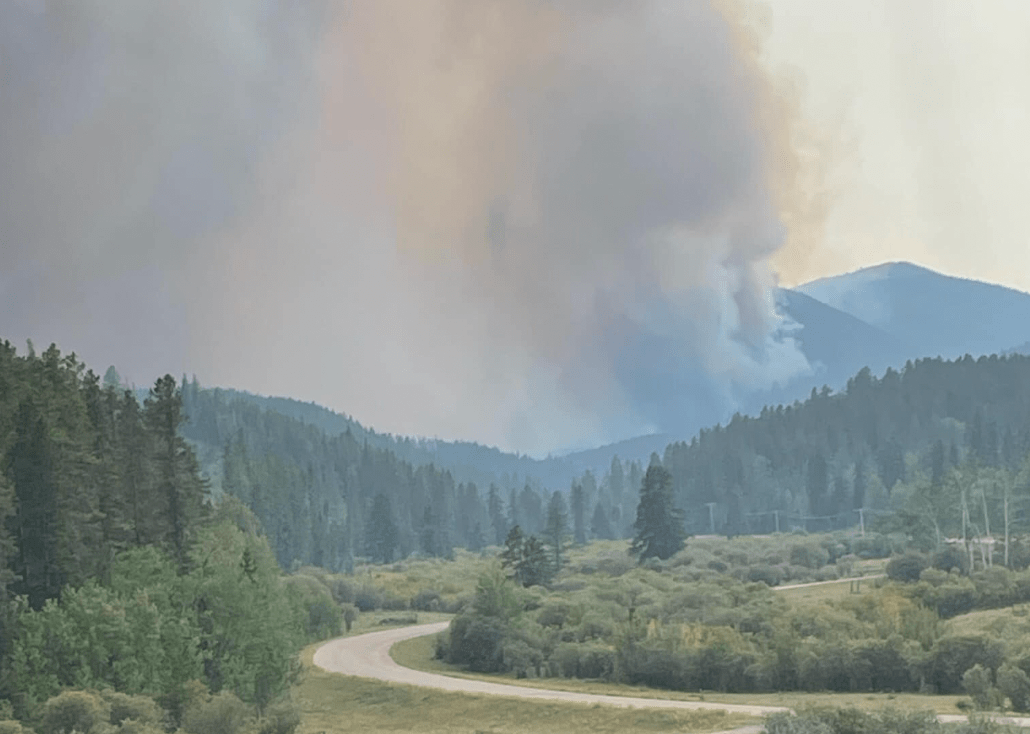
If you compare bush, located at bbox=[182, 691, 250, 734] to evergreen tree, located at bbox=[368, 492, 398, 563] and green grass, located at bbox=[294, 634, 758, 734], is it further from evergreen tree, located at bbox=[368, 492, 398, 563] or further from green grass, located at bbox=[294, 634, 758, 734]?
evergreen tree, located at bbox=[368, 492, 398, 563]

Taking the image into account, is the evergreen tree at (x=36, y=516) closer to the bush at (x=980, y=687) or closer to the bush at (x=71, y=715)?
the bush at (x=71, y=715)

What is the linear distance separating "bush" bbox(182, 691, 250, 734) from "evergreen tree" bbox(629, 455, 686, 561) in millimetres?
86630

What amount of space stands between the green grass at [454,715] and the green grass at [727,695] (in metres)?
4.90

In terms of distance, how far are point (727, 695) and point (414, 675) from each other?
1896cm

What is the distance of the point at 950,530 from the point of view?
404 feet

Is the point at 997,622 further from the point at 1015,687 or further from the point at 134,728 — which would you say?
the point at 134,728

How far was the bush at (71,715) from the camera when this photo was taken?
37844mm

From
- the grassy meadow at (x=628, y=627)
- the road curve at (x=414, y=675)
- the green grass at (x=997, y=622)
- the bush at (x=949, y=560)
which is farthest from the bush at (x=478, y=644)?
the bush at (x=949, y=560)

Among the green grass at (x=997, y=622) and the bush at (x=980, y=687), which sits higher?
the green grass at (x=997, y=622)

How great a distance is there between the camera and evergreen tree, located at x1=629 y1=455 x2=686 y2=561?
12744cm

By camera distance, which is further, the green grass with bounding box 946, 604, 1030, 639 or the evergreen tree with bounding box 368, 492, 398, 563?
the evergreen tree with bounding box 368, 492, 398, 563

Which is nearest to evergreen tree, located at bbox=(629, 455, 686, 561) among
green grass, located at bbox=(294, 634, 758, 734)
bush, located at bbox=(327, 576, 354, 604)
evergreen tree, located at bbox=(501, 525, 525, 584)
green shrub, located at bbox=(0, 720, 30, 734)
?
evergreen tree, located at bbox=(501, 525, 525, 584)

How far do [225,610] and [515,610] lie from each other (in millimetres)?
28398

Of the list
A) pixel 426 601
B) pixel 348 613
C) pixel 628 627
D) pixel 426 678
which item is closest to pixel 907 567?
pixel 628 627
